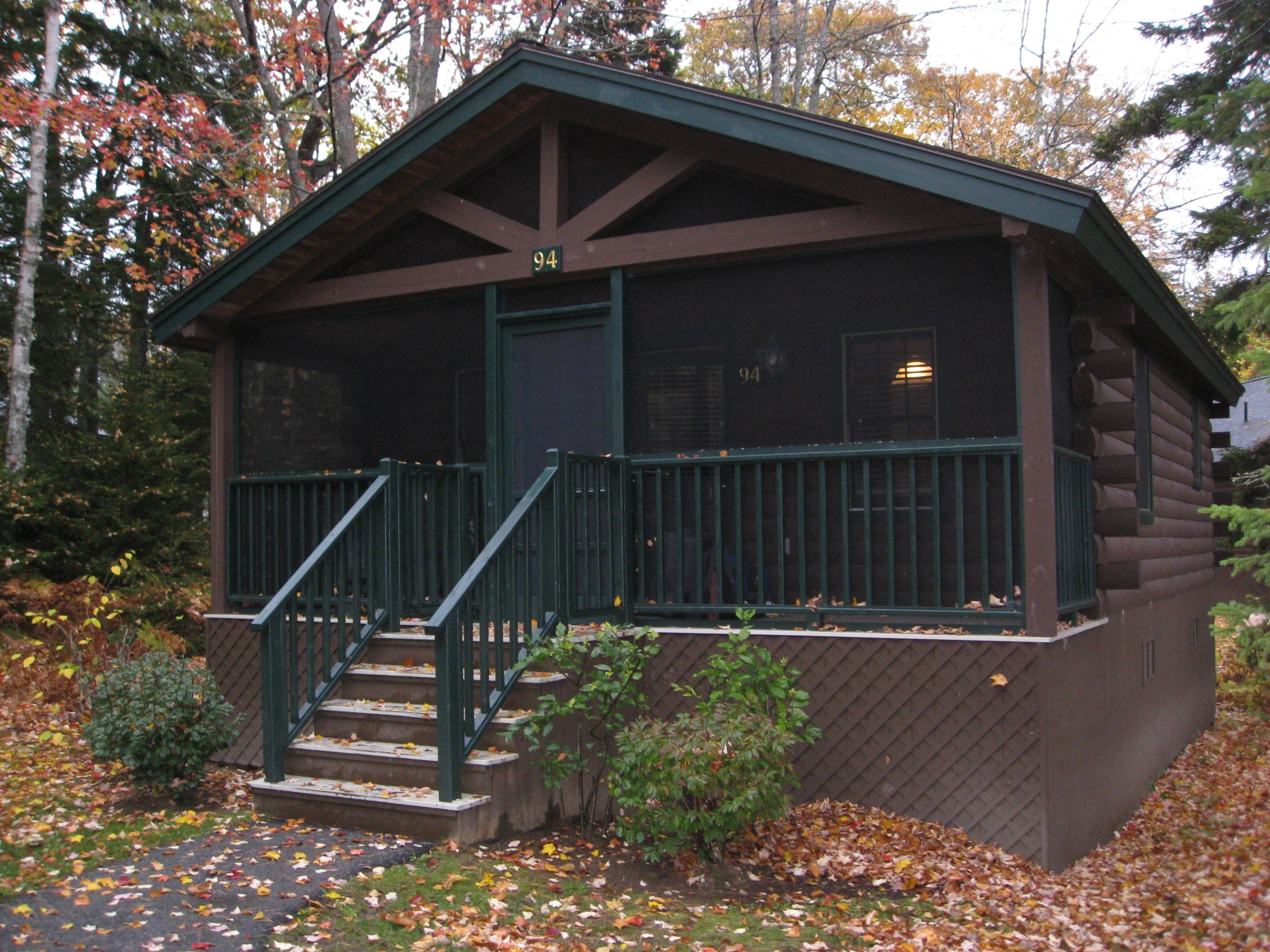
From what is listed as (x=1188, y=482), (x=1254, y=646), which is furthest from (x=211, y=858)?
(x=1188, y=482)

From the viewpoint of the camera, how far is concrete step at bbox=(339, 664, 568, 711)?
6.10m

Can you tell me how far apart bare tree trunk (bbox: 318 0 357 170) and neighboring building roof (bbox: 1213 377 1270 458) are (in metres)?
16.2

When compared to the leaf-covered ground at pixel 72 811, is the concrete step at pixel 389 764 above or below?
above

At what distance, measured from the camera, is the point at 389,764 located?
5.85 meters

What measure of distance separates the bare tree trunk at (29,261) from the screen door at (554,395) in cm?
877

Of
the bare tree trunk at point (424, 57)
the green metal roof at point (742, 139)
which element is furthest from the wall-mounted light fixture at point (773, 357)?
the bare tree trunk at point (424, 57)

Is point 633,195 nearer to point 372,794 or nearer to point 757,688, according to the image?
point 757,688

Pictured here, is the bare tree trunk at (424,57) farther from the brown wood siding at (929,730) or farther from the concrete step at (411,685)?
the brown wood siding at (929,730)

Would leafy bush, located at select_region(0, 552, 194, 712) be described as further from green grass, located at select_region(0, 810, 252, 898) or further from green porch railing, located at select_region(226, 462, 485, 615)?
green grass, located at select_region(0, 810, 252, 898)

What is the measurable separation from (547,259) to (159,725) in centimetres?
378

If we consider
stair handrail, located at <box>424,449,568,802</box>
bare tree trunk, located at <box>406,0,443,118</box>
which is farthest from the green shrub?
bare tree trunk, located at <box>406,0,443,118</box>

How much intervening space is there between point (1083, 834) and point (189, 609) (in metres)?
9.33

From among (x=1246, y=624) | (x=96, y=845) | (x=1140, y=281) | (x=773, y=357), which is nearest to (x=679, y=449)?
(x=773, y=357)

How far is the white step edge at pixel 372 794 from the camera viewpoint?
5.40 metres
